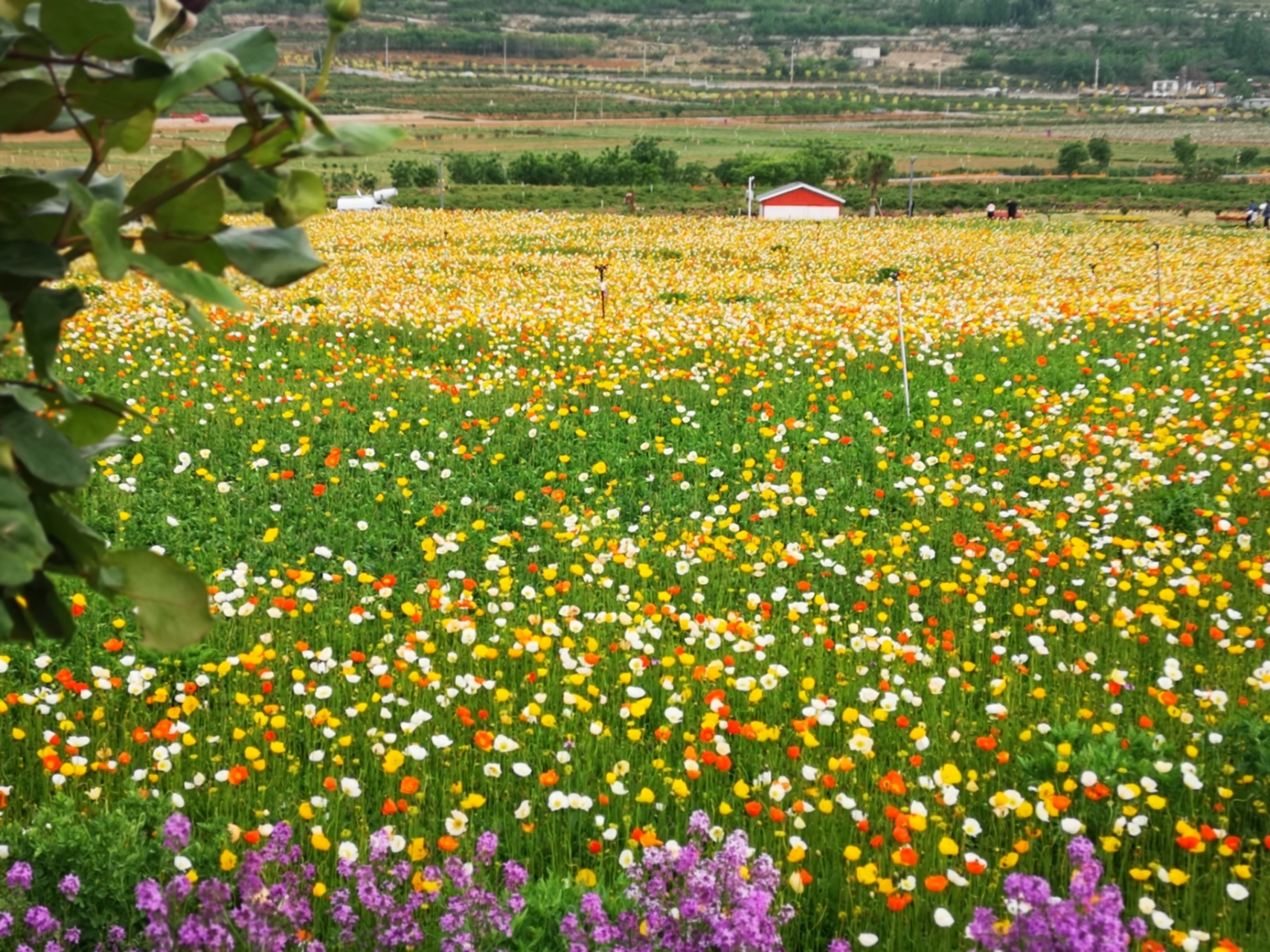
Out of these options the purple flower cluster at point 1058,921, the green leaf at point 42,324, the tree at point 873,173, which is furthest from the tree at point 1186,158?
the green leaf at point 42,324

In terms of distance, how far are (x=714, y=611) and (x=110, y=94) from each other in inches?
174

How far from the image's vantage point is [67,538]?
143cm

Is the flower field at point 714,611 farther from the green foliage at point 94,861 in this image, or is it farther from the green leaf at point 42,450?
the green leaf at point 42,450

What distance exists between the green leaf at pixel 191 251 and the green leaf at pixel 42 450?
261mm

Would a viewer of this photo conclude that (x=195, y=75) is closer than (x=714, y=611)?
Yes

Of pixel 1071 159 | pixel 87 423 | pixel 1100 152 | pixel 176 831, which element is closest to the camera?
pixel 87 423

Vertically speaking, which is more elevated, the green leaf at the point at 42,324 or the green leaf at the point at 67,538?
the green leaf at the point at 42,324

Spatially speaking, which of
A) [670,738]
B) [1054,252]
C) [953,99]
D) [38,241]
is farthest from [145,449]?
[953,99]

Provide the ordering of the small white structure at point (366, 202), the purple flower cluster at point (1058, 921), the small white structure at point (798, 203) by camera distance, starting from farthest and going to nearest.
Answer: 1. the small white structure at point (798, 203)
2. the small white structure at point (366, 202)
3. the purple flower cluster at point (1058, 921)

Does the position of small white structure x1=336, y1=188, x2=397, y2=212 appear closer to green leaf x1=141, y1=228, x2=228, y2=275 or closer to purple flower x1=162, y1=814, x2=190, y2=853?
purple flower x1=162, y1=814, x2=190, y2=853

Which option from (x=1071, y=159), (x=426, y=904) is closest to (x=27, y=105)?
(x=426, y=904)

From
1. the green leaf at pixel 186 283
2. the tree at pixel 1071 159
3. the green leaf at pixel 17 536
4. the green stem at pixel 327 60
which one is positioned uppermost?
the tree at pixel 1071 159

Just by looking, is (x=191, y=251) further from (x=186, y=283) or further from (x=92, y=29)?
(x=92, y=29)

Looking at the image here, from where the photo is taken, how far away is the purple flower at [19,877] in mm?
2705
